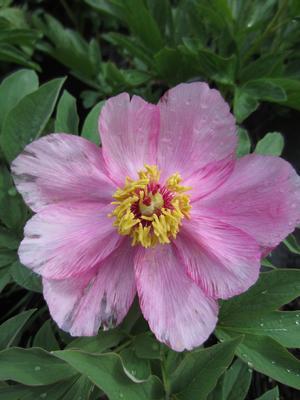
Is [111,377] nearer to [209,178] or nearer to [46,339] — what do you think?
[46,339]

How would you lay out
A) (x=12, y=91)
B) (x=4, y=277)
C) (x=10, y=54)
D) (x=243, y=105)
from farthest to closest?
(x=10, y=54) < (x=243, y=105) < (x=12, y=91) < (x=4, y=277)

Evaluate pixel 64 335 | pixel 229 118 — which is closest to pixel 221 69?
pixel 229 118

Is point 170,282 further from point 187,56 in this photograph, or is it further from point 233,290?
point 187,56

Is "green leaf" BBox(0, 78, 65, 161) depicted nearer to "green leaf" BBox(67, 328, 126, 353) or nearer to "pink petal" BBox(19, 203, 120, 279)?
"pink petal" BBox(19, 203, 120, 279)

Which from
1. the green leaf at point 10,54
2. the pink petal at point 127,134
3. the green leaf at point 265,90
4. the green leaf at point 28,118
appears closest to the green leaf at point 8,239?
the green leaf at point 28,118

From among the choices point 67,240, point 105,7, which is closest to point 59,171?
point 67,240

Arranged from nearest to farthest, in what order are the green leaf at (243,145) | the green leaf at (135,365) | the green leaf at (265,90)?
the green leaf at (135,365), the green leaf at (243,145), the green leaf at (265,90)

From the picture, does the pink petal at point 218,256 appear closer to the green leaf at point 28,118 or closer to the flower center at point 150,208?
the flower center at point 150,208
